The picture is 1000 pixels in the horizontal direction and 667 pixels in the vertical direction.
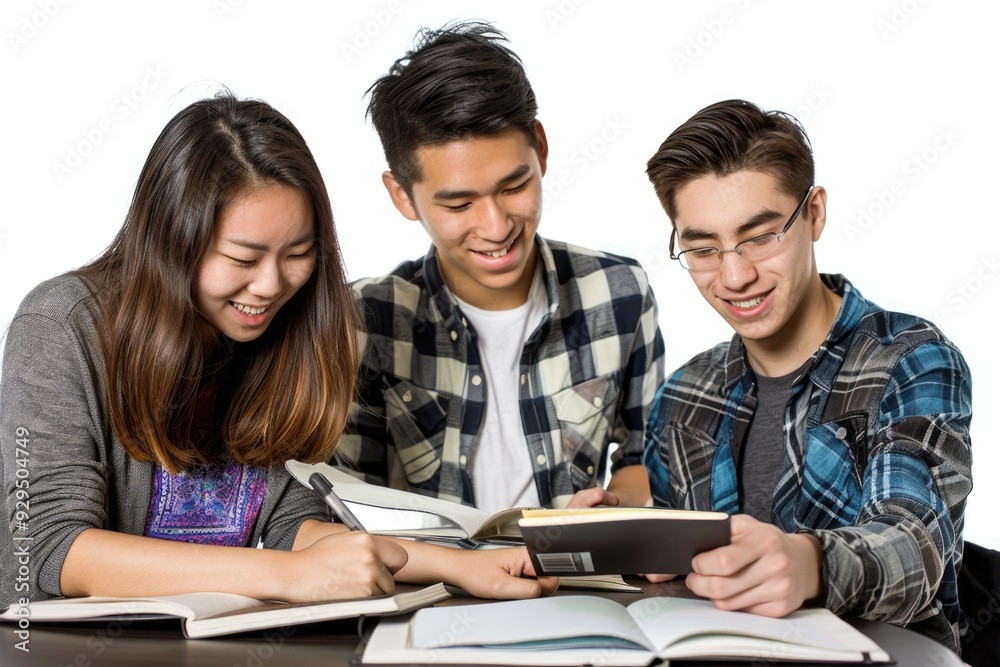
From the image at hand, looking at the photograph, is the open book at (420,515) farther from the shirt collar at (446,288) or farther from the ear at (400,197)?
the ear at (400,197)

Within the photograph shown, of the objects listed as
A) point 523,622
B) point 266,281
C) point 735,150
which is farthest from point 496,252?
point 523,622

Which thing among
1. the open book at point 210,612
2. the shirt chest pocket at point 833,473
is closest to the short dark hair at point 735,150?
the shirt chest pocket at point 833,473

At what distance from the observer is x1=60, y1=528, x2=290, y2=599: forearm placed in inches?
54.0

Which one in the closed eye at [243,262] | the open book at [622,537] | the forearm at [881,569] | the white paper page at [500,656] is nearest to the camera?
the white paper page at [500,656]

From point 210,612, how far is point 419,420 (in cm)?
138

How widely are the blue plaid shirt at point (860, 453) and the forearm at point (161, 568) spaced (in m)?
0.82

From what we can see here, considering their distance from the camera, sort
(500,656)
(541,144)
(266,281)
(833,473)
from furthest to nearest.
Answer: (541,144), (833,473), (266,281), (500,656)

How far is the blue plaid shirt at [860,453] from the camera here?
1399 mm

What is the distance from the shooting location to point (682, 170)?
6.57 ft

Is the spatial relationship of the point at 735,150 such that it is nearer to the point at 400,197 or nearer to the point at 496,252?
the point at 496,252

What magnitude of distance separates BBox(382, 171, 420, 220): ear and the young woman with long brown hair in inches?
24.9

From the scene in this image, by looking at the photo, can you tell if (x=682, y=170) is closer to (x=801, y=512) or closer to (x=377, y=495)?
(x=801, y=512)

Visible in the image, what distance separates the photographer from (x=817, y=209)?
2.00 metres

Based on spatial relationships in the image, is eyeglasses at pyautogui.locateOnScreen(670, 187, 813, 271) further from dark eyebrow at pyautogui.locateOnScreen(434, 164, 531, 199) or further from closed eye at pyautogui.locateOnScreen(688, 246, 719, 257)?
dark eyebrow at pyautogui.locateOnScreen(434, 164, 531, 199)
